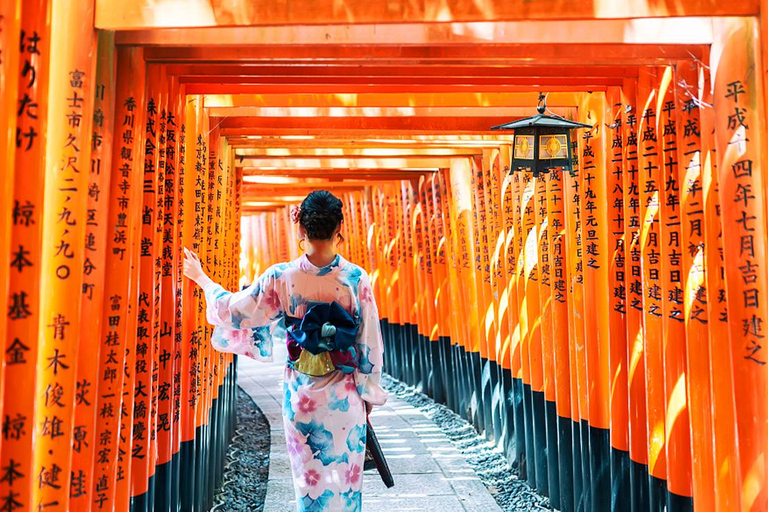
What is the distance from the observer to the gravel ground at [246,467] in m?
6.40

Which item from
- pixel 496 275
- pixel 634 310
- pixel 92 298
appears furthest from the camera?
pixel 496 275

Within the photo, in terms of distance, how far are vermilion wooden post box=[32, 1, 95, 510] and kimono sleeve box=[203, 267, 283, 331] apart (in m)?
1.15

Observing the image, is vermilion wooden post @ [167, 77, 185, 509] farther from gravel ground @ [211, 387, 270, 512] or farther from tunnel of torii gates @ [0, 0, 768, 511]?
gravel ground @ [211, 387, 270, 512]

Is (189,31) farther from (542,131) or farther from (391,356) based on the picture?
(391,356)

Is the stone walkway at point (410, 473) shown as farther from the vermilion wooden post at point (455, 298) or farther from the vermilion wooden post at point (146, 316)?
the vermilion wooden post at point (146, 316)

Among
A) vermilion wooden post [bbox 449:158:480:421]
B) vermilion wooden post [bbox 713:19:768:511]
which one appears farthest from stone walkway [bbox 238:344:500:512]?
vermilion wooden post [bbox 713:19:768:511]

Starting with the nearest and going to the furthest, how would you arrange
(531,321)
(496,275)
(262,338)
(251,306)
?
1. (251,306)
2. (262,338)
3. (531,321)
4. (496,275)

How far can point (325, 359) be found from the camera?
3.83m

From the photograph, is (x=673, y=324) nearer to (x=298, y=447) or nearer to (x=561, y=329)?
(x=561, y=329)

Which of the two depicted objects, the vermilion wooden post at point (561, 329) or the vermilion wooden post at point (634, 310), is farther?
the vermilion wooden post at point (561, 329)

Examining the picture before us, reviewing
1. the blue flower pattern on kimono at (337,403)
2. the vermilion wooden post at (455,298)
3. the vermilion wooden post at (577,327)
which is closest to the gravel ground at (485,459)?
the vermilion wooden post at (455,298)

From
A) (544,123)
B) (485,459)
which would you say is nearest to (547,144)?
(544,123)

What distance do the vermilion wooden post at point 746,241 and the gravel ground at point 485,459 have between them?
321 cm

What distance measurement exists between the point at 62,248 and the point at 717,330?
3064 mm
